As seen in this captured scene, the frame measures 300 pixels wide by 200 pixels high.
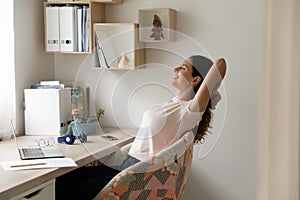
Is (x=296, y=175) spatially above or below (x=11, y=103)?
below

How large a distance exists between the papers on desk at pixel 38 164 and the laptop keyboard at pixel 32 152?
3.9 inches

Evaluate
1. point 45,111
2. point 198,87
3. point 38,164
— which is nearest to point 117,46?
point 45,111

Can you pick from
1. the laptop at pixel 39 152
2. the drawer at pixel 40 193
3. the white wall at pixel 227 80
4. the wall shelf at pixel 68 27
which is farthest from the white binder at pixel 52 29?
the drawer at pixel 40 193

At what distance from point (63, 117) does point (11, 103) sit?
0.30 meters

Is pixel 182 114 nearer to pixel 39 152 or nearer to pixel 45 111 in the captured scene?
pixel 39 152

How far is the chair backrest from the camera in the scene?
2.23 metres

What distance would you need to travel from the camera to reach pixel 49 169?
2.29 m

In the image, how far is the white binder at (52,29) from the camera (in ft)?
10.8

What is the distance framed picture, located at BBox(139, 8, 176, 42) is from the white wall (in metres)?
0.09

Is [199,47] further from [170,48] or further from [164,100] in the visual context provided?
[164,100]

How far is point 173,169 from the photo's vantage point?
2.32 m

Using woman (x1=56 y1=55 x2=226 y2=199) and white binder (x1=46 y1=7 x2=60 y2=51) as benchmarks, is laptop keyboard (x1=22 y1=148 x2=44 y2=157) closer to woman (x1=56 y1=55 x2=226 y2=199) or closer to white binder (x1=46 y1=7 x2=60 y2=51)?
woman (x1=56 y1=55 x2=226 y2=199)

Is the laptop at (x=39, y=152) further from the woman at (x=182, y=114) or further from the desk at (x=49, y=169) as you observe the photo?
the woman at (x=182, y=114)

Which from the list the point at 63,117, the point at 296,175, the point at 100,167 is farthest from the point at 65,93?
the point at 296,175
